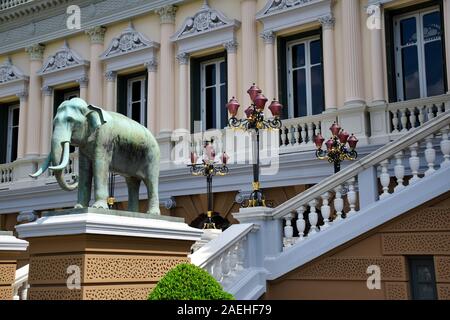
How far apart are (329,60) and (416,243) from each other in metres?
8.10

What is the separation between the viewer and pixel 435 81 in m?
14.0

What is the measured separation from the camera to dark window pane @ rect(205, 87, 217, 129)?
17.1 metres

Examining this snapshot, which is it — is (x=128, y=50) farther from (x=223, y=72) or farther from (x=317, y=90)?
(x=317, y=90)

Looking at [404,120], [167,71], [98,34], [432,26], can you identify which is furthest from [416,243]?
[98,34]

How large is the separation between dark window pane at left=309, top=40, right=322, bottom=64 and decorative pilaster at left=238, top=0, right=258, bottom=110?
4.66 ft

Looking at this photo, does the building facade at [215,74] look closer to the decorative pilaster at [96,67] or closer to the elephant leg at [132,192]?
the decorative pilaster at [96,67]

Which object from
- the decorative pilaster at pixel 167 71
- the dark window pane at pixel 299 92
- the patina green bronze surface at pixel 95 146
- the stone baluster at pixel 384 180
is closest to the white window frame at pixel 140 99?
the decorative pilaster at pixel 167 71

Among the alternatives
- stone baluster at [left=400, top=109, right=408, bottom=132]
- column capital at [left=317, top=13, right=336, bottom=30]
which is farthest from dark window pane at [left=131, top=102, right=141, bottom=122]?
stone baluster at [left=400, top=109, right=408, bottom=132]

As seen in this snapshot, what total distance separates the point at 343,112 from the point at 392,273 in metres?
7.11

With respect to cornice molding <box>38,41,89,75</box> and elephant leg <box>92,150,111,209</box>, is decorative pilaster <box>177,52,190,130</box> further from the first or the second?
elephant leg <box>92,150,111,209</box>

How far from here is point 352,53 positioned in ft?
47.9

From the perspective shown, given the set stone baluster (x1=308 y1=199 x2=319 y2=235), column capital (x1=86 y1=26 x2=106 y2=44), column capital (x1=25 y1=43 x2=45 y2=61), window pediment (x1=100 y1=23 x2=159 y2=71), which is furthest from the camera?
column capital (x1=25 y1=43 x2=45 y2=61)

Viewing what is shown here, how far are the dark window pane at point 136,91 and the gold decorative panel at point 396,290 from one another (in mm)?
12487

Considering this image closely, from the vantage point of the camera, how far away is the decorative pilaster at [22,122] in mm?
20531
